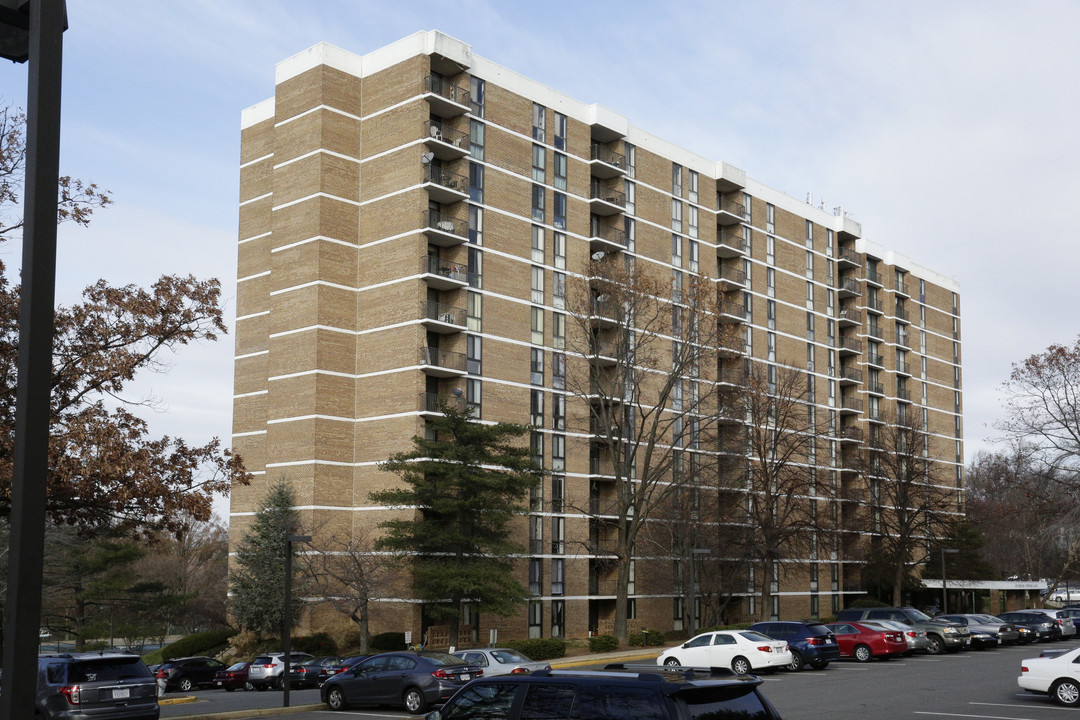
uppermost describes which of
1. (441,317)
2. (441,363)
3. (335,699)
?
(441,317)

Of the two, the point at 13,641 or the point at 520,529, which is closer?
the point at 13,641

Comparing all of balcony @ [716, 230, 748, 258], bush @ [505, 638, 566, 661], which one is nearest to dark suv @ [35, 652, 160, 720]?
bush @ [505, 638, 566, 661]

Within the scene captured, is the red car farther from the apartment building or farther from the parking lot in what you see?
the apartment building

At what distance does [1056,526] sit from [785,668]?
61.4ft

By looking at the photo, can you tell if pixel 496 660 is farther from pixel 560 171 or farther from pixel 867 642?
pixel 560 171

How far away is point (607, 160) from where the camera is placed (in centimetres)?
6950

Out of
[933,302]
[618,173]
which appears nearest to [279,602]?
[618,173]

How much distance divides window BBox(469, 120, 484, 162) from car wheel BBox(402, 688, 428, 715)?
132 feet

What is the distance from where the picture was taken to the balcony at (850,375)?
89.9 metres

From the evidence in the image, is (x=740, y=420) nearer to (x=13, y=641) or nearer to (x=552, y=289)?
(x=552, y=289)

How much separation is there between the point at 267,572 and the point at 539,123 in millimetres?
30158

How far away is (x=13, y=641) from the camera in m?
5.84

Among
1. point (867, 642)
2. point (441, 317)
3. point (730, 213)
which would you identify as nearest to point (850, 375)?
point (730, 213)

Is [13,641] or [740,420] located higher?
[740,420]
